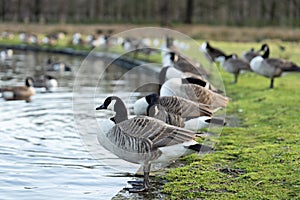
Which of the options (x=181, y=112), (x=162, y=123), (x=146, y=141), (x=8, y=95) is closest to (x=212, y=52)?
(x=8, y=95)

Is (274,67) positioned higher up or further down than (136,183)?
higher up

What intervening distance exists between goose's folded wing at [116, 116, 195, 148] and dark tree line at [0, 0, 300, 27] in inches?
1860

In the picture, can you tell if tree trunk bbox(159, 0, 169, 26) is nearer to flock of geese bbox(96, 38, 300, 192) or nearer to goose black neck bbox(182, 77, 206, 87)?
flock of geese bbox(96, 38, 300, 192)

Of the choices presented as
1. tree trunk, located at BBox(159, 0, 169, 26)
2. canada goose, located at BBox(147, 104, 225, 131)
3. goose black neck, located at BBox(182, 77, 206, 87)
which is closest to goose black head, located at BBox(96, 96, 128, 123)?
canada goose, located at BBox(147, 104, 225, 131)

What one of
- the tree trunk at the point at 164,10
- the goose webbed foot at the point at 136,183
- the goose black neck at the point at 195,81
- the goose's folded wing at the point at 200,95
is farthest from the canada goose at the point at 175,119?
the tree trunk at the point at 164,10

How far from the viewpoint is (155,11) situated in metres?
65.3

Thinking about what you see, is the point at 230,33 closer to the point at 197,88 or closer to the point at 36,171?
the point at 197,88

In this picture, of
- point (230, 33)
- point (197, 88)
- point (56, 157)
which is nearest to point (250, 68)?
point (197, 88)

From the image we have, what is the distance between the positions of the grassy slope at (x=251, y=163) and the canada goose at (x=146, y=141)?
49 cm

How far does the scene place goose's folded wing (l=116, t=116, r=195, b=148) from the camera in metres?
6.39

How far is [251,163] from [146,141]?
80.8 inches

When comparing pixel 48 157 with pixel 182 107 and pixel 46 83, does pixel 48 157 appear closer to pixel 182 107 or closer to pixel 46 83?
pixel 182 107

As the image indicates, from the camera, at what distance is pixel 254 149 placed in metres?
8.42

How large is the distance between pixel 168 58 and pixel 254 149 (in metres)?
8.18
